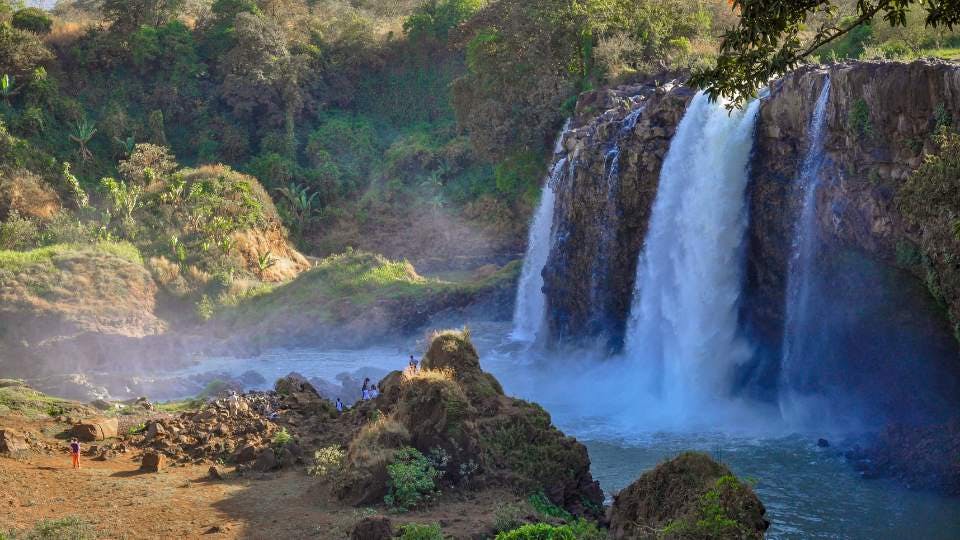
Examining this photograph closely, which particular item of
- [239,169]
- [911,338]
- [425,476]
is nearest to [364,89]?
[239,169]

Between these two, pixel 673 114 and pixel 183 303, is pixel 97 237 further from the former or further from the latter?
pixel 673 114

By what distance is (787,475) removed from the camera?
18.8m

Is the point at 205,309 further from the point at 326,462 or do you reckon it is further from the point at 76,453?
the point at 326,462

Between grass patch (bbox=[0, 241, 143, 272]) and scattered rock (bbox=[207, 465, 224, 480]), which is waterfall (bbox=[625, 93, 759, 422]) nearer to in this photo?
scattered rock (bbox=[207, 465, 224, 480])

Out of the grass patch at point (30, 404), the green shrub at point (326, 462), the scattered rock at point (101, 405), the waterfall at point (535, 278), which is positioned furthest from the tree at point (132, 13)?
the green shrub at point (326, 462)

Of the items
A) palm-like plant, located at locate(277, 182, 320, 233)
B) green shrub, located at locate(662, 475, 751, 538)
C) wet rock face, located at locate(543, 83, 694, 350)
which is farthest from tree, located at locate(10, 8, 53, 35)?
green shrub, located at locate(662, 475, 751, 538)

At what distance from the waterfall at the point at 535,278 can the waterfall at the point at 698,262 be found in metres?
7.51

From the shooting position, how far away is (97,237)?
39000mm

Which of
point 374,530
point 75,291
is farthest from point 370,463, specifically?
point 75,291

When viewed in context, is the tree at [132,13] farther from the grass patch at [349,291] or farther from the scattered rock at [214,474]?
Result: the scattered rock at [214,474]

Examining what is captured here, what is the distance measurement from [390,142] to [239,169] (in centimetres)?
840

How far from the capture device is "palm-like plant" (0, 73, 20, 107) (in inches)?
1907

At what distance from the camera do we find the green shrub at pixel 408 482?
14719 mm

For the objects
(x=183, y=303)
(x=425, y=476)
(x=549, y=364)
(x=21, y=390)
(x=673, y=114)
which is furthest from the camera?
(x=183, y=303)
